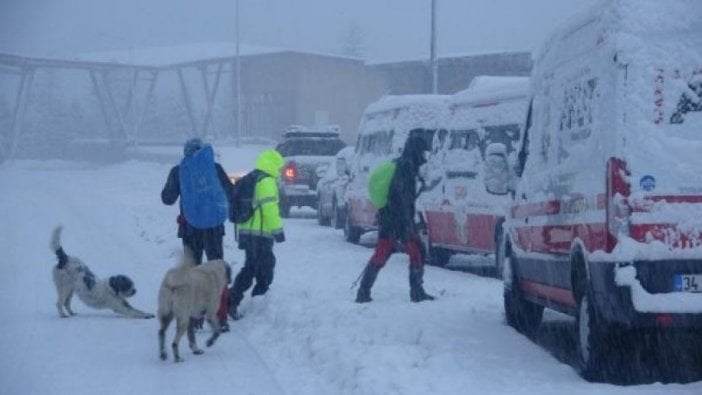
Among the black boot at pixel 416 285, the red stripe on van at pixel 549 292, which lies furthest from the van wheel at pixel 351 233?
the red stripe on van at pixel 549 292

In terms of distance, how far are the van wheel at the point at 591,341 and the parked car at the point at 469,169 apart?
5.98m

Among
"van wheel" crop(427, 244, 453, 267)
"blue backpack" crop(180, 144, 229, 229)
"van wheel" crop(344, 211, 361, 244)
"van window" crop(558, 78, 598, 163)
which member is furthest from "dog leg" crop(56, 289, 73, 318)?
"van wheel" crop(344, 211, 361, 244)

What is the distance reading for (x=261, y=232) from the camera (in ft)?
37.4

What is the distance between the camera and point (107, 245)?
19031 mm

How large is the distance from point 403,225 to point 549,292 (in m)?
3.08

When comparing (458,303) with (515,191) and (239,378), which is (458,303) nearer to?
(515,191)

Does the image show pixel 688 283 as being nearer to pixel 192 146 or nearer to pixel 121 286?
pixel 192 146

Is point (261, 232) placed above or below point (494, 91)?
below

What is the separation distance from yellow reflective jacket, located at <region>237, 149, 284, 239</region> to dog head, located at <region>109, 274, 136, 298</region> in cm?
122

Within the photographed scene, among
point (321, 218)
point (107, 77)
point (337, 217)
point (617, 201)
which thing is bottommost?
point (321, 218)

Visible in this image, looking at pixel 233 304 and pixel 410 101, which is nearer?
pixel 233 304

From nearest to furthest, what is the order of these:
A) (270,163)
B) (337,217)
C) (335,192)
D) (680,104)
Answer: (680,104) < (270,163) < (337,217) < (335,192)


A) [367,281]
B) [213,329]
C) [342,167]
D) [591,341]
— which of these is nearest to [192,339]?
[213,329]

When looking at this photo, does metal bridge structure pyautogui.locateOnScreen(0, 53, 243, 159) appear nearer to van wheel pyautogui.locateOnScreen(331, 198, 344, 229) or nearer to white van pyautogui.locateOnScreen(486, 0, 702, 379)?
van wheel pyautogui.locateOnScreen(331, 198, 344, 229)
